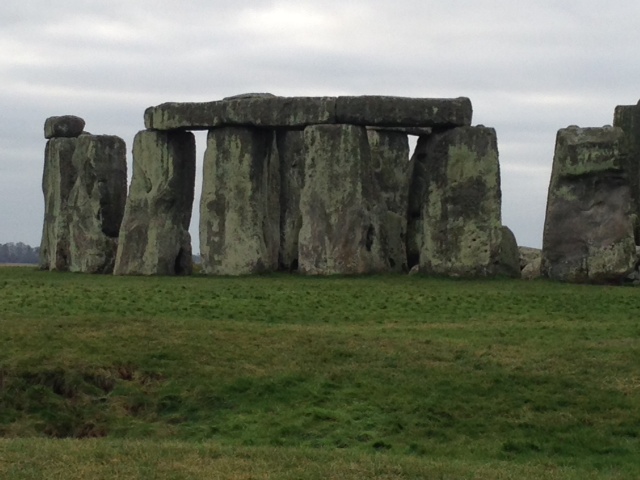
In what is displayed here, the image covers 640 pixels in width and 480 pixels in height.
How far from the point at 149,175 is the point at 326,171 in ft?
14.4

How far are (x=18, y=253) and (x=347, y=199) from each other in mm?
82218

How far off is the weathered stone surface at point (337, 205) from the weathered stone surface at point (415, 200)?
2769 mm

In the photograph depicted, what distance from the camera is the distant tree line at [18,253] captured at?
10224 centimetres

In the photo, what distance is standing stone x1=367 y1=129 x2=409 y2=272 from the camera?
104 ft

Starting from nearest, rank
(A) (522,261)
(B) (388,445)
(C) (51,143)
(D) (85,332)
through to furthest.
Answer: (B) (388,445)
(D) (85,332)
(A) (522,261)
(C) (51,143)

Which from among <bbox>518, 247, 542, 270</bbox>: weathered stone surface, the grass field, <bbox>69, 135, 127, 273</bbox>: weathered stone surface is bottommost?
the grass field

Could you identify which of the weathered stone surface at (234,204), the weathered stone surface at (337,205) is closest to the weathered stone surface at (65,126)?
the weathered stone surface at (234,204)

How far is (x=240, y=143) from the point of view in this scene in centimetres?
3133

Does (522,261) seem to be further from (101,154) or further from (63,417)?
(63,417)

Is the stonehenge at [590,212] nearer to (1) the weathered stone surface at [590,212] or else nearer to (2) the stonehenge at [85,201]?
(1) the weathered stone surface at [590,212]

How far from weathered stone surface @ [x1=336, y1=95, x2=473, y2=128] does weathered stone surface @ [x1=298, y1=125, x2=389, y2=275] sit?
1.16 feet

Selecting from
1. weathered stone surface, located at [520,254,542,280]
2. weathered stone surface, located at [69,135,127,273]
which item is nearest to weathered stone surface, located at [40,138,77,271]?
weathered stone surface, located at [69,135,127,273]

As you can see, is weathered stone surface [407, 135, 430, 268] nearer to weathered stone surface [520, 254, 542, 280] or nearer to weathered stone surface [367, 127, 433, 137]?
weathered stone surface [367, 127, 433, 137]

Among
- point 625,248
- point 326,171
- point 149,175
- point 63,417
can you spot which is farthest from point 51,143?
point 63,417
